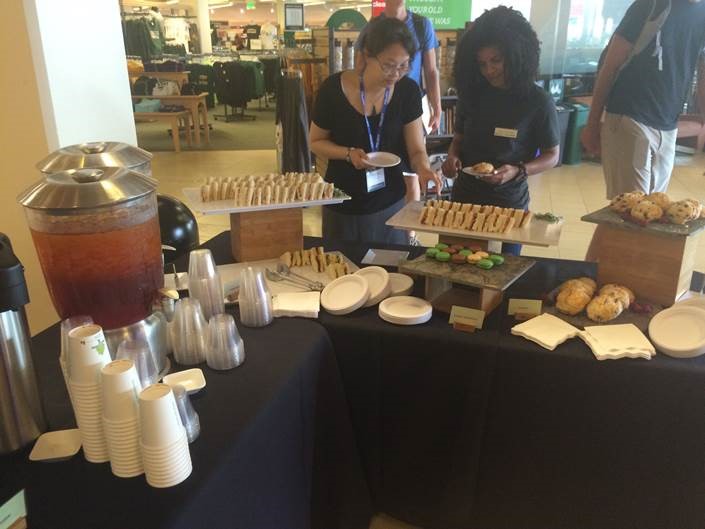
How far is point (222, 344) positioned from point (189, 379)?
3.9 inches

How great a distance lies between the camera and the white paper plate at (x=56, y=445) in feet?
3.10

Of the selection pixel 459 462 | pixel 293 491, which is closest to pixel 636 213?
pixel 459 462

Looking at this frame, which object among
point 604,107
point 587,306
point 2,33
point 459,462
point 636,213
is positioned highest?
point 2,33

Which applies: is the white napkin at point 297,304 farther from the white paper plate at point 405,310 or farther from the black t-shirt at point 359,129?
the black t-shirt at point 359,129

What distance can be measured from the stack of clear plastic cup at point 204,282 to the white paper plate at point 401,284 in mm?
484

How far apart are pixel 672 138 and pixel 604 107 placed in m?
0.31

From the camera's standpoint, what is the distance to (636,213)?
1.46 m

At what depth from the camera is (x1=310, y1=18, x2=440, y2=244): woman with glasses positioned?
2074 mm

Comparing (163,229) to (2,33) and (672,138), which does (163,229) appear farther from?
(672,138)

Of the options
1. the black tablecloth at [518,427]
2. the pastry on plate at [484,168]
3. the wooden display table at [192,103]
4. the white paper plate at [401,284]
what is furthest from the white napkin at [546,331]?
the wooden display table at [192,103]

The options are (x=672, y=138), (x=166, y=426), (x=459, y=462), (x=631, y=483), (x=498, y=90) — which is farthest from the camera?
(x=672, y=138)

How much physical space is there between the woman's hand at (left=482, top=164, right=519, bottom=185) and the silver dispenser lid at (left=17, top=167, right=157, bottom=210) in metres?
1.29

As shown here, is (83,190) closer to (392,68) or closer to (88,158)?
(88,158)

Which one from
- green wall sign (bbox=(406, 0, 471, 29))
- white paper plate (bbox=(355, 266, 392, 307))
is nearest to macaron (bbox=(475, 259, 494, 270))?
white paper plate (bbox=(355, 266, 392, 307))
